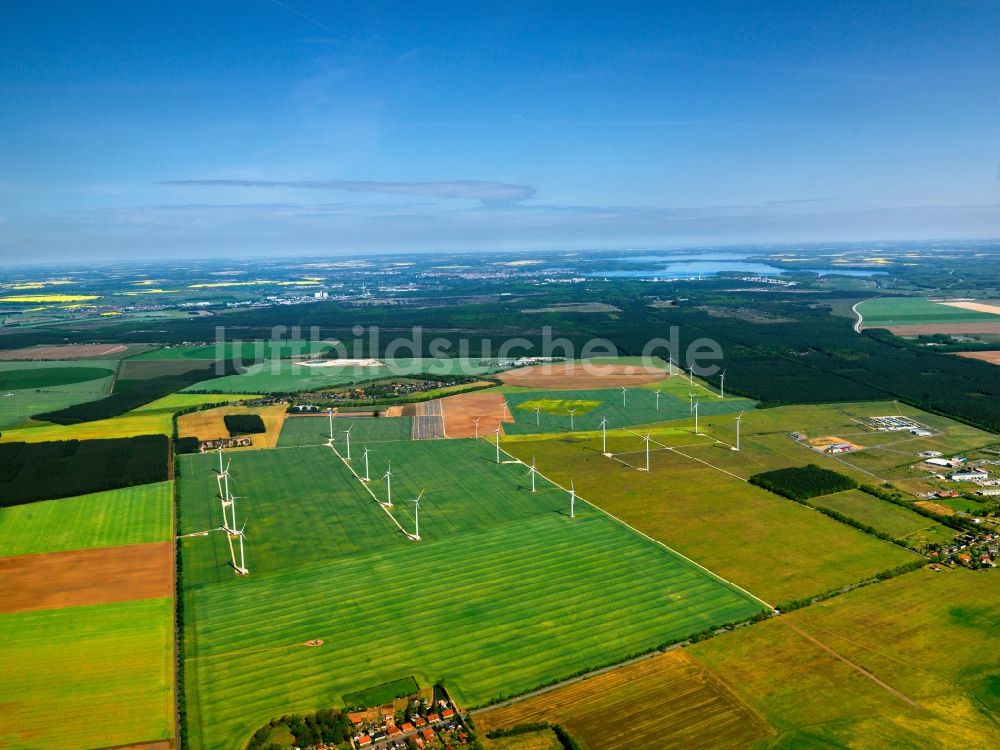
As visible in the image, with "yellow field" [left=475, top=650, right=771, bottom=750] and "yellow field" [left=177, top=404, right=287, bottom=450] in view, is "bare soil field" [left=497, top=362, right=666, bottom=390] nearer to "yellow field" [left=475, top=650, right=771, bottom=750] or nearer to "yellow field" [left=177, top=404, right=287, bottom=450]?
"yellow field" [left=177, top=404, right=287, bottom=450]

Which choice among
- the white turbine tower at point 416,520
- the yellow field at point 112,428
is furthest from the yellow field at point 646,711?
the yellow field at point 112,428

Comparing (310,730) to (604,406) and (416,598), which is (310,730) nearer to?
(416,598)

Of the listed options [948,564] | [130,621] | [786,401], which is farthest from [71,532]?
[786,401]

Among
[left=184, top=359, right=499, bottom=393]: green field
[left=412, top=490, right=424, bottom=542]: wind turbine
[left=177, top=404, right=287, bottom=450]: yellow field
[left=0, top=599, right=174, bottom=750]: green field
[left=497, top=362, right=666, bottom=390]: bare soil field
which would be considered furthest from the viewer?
[left=184, top=359, right=499, bottom=393]: green field

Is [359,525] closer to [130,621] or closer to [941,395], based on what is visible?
[130,621]

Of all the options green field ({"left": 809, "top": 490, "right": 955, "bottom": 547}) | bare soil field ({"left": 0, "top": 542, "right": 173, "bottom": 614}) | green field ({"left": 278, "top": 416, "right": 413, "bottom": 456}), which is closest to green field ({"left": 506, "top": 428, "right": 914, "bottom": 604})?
green field ({"left": 809, "top": 490, "right": 955, "bottom": 547})

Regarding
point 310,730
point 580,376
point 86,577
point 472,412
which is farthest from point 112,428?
point 310,730

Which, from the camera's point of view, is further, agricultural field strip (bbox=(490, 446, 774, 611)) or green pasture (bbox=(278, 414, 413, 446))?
green pasture (bbox=(278, 414, 413, 446))

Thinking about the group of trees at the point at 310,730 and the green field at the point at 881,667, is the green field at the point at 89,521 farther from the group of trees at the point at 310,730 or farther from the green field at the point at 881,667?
the green field at the point at 881,667
